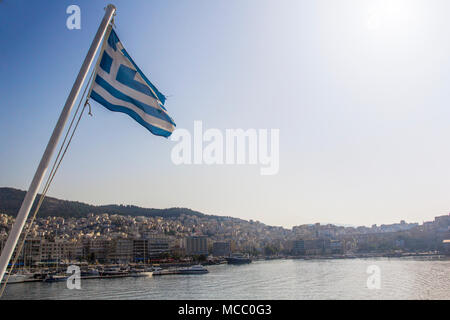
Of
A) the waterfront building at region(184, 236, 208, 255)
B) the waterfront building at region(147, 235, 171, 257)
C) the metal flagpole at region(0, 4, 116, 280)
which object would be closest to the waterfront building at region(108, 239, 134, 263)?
the waterfront building at region(147, 235, 171, 257)

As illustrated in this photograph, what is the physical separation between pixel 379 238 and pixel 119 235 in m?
45.2

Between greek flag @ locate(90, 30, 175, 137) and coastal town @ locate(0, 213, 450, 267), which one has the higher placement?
greek flag @ locate(90, 30, 175, 137)

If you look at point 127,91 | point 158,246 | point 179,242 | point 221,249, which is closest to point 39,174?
point 127,91

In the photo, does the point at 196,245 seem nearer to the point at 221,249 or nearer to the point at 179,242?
the point at 179,242

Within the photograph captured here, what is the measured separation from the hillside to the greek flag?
1696 inches

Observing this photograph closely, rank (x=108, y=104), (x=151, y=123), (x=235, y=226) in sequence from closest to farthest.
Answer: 1. (x=108, y=104)
2. (x=151, y=123)
3. (x=235, y=226)

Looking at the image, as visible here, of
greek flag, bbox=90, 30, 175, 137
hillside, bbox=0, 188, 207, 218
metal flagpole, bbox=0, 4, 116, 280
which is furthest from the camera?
hillside, bbox=0, 188, 207, 218

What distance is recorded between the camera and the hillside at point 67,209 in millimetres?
40625

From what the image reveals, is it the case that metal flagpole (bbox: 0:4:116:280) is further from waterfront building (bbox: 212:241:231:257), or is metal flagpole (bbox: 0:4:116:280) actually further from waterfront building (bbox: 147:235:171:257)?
waterfront building (bbox: 212:241:231:257)

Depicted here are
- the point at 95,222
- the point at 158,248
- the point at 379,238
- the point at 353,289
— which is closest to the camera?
the point at 353,289

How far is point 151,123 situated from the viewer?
1.80 metres

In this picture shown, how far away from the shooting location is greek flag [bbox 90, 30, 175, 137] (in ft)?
5.41
